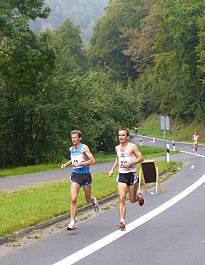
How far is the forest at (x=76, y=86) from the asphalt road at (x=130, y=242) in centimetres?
1620

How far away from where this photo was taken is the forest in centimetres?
2773

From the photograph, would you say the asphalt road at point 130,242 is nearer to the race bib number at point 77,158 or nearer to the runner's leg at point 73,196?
the runner's leg at point 73,196

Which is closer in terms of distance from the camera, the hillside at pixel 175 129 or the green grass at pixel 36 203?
the green grass at pixel 36 203

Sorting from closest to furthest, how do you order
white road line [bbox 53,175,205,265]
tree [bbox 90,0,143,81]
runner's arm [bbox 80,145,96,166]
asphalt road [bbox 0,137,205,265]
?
asphalt road [bbox 0,137,205,265]
white road line [bbox 53,175,205,265]
runner's arm [bbox 80,145,96,166]
tree [bbox 90,0,143,81]

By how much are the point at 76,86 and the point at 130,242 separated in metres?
30.1

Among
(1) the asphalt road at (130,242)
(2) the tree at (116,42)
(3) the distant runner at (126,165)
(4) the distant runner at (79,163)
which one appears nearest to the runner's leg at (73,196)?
(4) the distant runner at (79,163)

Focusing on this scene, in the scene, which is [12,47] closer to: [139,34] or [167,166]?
[167,166]

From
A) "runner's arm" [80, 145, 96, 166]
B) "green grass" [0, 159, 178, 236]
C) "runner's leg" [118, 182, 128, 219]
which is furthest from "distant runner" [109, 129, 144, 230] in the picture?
"green grass" [0, 159, 178, 236]

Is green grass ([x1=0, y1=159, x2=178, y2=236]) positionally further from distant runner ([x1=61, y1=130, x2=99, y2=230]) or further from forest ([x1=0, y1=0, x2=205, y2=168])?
forest ([x1=0, y1=0, x2=205, y2=168])

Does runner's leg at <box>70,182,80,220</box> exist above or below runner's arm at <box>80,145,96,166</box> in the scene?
below

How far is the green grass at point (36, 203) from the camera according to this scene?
1066 cm

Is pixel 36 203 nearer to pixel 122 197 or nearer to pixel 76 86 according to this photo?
pixel 122 197

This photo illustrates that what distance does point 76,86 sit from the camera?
38062 millimetres

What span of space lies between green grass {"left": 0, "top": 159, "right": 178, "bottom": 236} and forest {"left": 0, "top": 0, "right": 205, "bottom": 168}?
10.4 m
